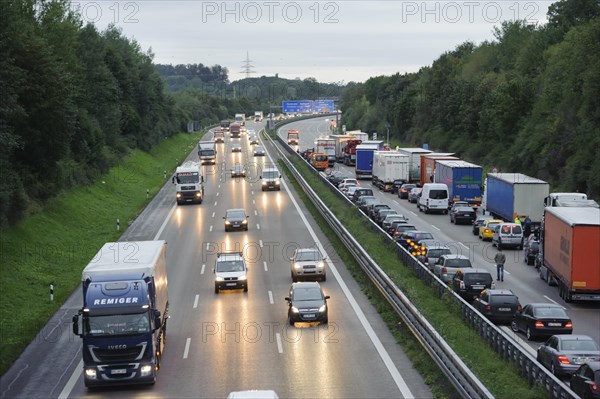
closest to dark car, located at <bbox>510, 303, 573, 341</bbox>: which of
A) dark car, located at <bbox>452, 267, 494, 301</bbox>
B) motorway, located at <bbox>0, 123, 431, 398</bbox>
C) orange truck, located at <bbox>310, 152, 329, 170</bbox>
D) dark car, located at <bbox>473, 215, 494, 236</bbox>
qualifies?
motorway, located at <bbox>0, 123, 431, 398</bbox>

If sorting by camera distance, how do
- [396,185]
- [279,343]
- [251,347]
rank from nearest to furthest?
[251,347] → [279,343] → [396,185]

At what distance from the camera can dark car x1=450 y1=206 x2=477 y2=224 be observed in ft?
193

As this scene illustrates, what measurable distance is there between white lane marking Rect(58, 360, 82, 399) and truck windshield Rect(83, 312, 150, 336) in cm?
177

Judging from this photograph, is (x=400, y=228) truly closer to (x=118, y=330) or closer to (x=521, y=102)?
(x=118, y=330)

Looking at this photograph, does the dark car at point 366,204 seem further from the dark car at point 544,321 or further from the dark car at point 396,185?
the dark car at point 544,321

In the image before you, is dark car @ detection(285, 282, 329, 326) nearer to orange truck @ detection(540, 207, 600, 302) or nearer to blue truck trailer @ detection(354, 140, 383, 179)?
orange truck @ detection(540, 207, 600, 302)

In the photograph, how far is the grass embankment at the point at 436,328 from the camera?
19.7 metres

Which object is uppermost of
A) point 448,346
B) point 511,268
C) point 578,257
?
point 448,346

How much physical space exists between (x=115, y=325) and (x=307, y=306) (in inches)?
346

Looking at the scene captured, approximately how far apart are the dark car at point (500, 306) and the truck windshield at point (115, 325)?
530 inches

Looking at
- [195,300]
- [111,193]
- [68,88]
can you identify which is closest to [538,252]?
[195,300]

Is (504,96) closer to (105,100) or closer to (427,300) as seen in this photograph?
(105,100)

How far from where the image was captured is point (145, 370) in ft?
71.3

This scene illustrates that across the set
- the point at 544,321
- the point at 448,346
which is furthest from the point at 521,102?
the point at 448,346
